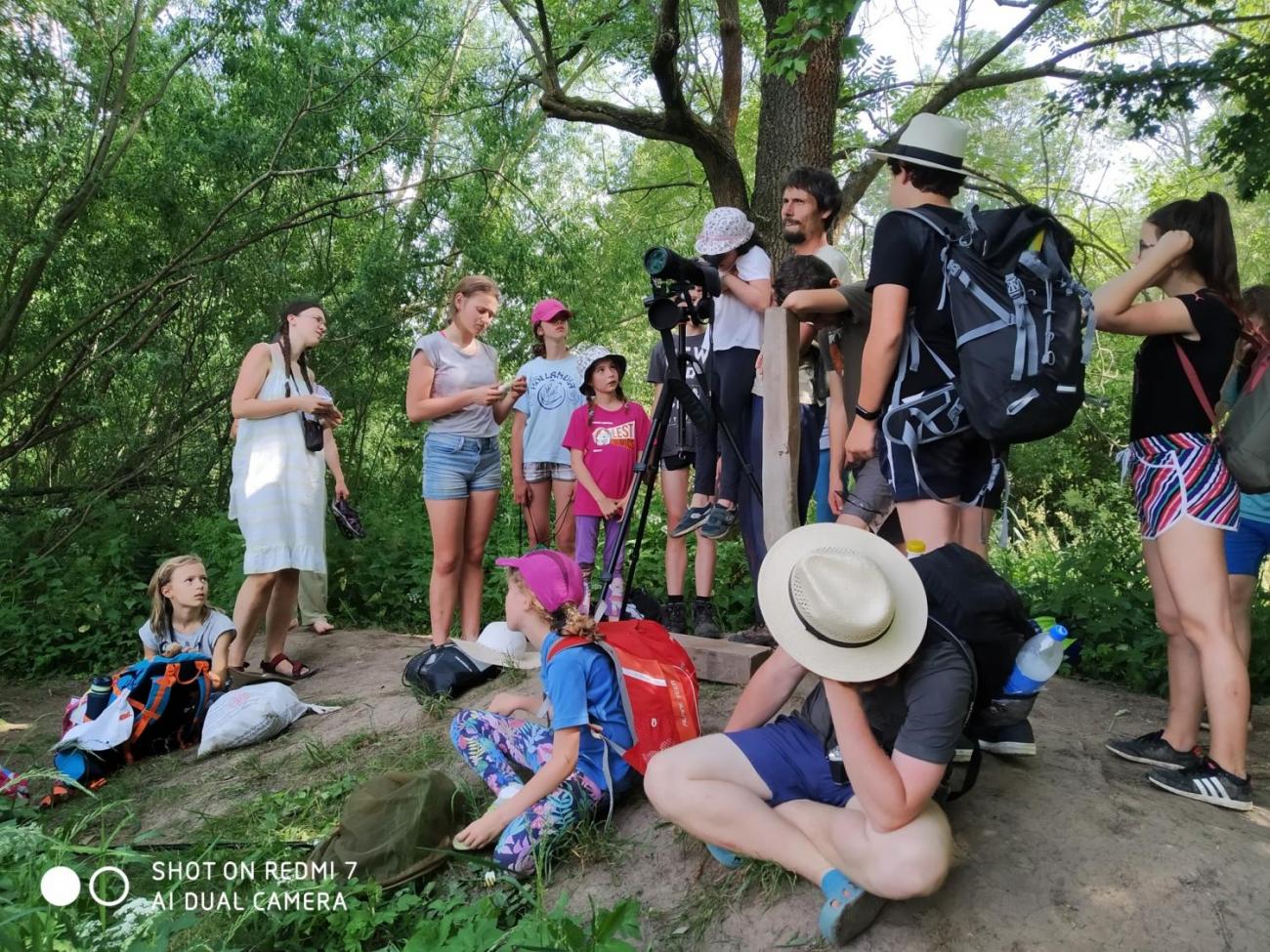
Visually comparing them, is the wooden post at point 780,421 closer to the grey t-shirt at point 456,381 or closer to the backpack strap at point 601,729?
the backpack strap at point 601,729

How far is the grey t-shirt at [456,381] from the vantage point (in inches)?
175

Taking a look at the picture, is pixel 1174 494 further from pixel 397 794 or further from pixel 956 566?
pixel 397 794

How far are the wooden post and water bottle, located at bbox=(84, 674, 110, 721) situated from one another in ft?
9.75

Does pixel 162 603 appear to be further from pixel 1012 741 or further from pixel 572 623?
pixel 1012 741

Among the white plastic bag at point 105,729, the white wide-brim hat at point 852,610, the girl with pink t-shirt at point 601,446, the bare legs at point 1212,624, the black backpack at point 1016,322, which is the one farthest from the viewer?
the girl with pink t-shirt at point 601,446

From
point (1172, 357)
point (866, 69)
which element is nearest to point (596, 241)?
point (866, 69)

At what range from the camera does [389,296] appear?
782cm

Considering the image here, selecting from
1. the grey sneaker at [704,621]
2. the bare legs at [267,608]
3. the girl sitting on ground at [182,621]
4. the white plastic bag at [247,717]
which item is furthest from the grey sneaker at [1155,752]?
the girl sitting on ground at [182,621]

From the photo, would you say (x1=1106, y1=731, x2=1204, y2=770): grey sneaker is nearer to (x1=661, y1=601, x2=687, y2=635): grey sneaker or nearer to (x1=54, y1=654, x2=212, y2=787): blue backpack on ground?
A: (x1=661, y1=601, x2=687, y2=635): grey sneaker

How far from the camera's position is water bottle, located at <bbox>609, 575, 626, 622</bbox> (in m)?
3.64

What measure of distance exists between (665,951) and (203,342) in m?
7.04

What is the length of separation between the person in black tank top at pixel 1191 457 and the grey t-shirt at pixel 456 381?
274 centimetres

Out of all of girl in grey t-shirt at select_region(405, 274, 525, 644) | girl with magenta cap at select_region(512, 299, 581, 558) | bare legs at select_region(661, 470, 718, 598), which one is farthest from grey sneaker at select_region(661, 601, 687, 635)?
girl in grey t-shirt at select_region(405, 274, 525, 644)

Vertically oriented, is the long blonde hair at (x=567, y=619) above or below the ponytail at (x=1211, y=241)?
below
